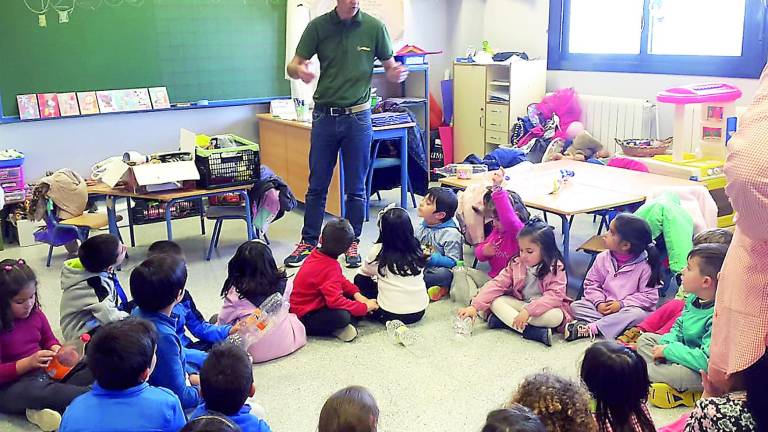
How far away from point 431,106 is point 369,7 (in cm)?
129

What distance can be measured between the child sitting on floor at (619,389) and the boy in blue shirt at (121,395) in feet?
3.57

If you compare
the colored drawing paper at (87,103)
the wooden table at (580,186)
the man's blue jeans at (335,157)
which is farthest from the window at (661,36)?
the colored drawing paper at (87,103)

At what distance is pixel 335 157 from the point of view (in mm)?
4488

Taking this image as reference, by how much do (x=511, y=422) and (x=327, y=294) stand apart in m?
1.90

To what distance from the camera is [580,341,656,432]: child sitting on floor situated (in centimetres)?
185

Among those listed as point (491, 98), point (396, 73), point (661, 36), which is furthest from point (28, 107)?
point (661, 36)

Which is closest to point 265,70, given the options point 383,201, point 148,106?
point 148,106

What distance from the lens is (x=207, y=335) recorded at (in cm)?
304

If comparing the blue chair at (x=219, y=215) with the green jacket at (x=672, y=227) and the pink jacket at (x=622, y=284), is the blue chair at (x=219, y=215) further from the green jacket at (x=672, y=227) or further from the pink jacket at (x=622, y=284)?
the green jacket at (x=672, y=227)

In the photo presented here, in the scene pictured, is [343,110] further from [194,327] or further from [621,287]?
[621,287]

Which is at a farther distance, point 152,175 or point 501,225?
point 152,175

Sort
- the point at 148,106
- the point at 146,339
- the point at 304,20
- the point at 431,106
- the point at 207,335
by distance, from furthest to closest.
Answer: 1. the point at 431,106
2. the point at 304,20
3. the point at 148,106
4. the point at 207,335
5. the point at 146,339

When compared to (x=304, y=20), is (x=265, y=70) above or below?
below

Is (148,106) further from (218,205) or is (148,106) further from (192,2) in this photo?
(218,205)
